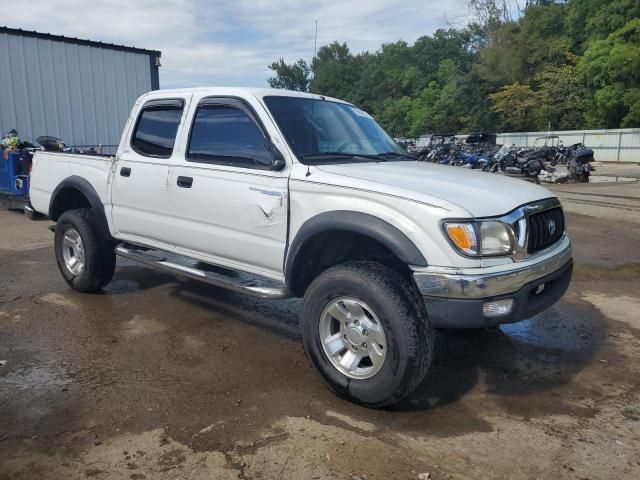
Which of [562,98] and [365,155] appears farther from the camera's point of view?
[562,98]

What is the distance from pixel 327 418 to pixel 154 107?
317 centimetres

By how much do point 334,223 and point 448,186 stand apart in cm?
73

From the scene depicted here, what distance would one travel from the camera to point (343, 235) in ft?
11.6

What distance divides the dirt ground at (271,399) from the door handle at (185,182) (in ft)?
4.21

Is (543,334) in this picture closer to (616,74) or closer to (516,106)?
(616,74)

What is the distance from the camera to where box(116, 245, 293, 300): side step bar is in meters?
3.79

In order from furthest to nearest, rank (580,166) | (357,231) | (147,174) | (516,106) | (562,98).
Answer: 1. (516,106)
2. (562,98)
3. (580,166)
4. (147,174)
5. (357,231)

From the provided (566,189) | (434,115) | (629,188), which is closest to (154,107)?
(566,189)

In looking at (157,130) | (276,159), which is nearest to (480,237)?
(276,159)

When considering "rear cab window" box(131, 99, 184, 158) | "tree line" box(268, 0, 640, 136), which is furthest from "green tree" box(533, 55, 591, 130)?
"rear cab window" box(131, 99, 184, 158)

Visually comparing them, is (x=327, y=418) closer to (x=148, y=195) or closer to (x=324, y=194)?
(x=324, y=194)

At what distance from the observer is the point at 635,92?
3788 cm

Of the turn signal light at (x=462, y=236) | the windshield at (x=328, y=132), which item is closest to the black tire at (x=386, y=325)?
the turn signal light at (x=462, y=236)

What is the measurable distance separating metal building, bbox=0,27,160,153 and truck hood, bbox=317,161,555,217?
38.2 feet
